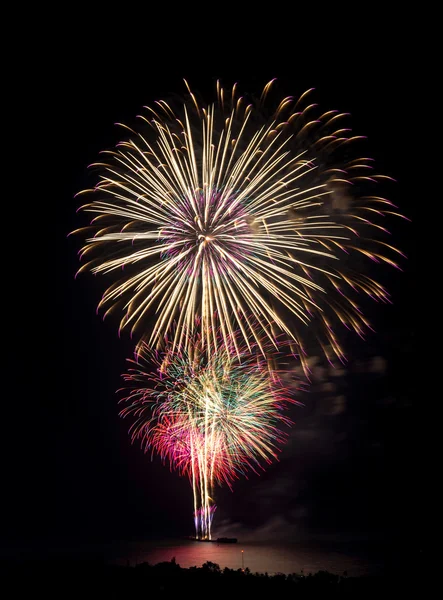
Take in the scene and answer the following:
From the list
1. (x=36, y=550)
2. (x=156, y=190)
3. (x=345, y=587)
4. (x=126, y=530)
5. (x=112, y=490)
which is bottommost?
(x=345, y=587)

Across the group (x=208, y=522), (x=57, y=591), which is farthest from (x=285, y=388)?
(x=57, y=591)

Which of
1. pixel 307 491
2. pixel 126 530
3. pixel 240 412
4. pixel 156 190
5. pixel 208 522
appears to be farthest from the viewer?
pixel 126 530

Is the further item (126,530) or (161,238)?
(126,530)

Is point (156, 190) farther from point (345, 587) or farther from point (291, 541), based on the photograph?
point (291, 541)

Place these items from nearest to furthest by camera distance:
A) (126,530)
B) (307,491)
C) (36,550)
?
(36,550) < (307,491) < (126,530)

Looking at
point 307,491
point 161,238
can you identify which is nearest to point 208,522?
point 307,491

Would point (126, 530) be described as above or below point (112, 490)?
below
